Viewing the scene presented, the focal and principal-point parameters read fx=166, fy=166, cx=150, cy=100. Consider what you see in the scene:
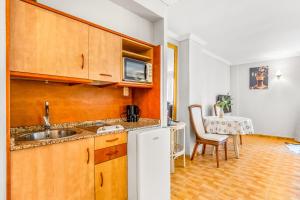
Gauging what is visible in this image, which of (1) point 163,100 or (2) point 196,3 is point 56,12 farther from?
(2) point 196,3

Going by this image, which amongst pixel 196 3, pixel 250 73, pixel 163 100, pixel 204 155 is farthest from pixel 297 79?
pixel 163 100

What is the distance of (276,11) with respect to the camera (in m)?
2.61

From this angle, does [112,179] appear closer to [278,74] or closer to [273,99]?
[273,99]

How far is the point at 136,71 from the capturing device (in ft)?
7.14

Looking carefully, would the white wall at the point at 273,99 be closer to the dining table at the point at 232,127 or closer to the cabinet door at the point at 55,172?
the dining table at the point at 232,127

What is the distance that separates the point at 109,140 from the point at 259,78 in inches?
233

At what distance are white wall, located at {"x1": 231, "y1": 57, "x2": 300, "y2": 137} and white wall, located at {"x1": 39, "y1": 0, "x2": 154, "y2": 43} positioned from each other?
4.77m

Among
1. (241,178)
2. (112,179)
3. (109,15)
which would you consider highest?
(109,15)

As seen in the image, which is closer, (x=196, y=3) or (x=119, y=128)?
(x=119, y=128)

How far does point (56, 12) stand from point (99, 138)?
1.19 meters

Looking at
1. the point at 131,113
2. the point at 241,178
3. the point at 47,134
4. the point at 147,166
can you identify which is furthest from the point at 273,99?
the point at 47,134

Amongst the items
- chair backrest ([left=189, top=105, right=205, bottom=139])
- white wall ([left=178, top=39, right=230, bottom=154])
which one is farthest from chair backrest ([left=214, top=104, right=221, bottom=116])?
chair backrest ([left=189, top=105, right=205, bottom=139])

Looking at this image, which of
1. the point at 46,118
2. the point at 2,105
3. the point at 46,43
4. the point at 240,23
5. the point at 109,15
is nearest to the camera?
the point at 2,105

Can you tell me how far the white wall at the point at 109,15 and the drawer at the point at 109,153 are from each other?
1.50 metres
